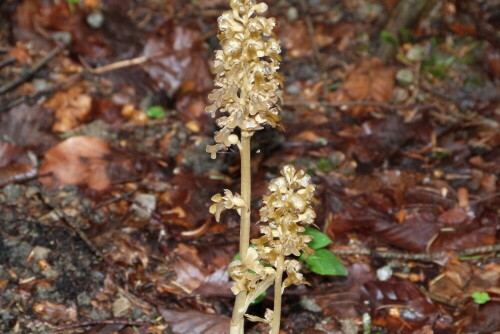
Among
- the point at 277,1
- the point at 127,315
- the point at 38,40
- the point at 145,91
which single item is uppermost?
the point at 277,1

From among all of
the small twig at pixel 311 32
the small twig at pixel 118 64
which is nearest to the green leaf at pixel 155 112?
the small twig at pixel 118 64

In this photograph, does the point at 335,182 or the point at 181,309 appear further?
the point at 335,182

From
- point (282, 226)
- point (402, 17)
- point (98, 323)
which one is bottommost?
point (98, 323)

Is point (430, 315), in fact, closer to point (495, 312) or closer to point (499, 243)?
point (495, 312)

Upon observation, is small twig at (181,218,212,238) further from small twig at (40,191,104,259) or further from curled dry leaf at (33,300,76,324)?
curled dry leaf at (33,300,76,324)

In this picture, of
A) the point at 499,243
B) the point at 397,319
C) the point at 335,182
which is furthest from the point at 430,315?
the point at 335,182

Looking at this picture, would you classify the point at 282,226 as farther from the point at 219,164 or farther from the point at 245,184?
the point at 219,164

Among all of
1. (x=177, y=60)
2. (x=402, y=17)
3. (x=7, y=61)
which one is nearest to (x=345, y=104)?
(x=402, y=17)
